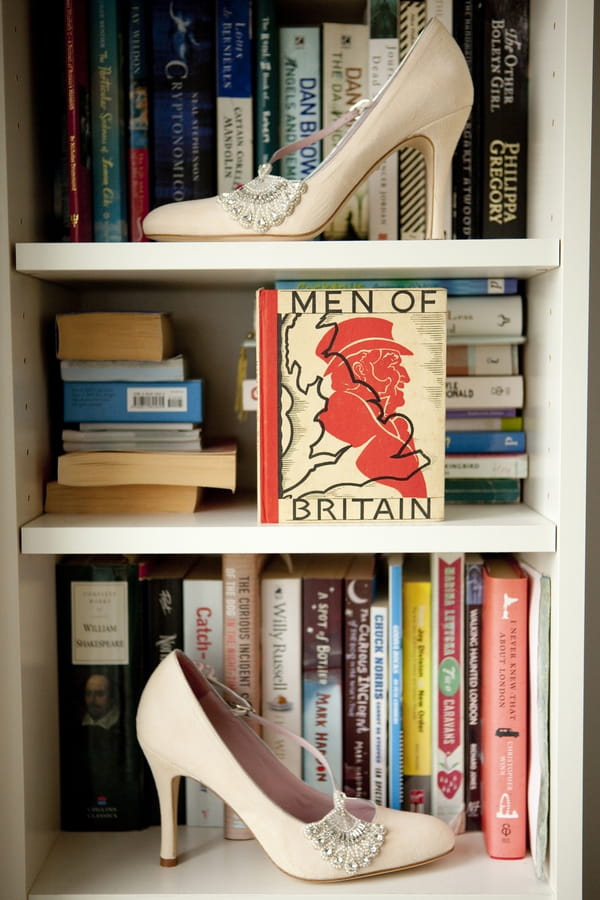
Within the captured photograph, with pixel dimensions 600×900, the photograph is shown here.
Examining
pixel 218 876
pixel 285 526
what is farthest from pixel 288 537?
pixel 218 876

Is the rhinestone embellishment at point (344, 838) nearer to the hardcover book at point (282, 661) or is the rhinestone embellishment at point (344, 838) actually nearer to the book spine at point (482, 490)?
the hardcover book at point (282, 661)

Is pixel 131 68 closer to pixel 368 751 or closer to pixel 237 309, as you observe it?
pixel 237 309

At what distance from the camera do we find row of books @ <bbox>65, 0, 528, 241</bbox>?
922 millimetres

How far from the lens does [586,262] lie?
0.81 m

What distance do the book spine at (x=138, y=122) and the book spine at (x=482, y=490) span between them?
0.43m

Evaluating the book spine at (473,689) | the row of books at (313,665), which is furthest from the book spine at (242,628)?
the book spine at (473,689)

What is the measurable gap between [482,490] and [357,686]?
252 millimetres

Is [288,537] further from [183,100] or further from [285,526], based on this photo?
[183,100]

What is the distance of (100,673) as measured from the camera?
3.20ft

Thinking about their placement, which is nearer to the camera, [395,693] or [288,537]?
[288,537]

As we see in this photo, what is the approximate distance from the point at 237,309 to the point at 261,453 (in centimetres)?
29

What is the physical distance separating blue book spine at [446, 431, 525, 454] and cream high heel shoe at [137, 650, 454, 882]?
35cm

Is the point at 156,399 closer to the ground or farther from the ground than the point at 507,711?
farther from the ground

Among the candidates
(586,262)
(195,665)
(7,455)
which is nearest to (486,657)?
(195,665)
